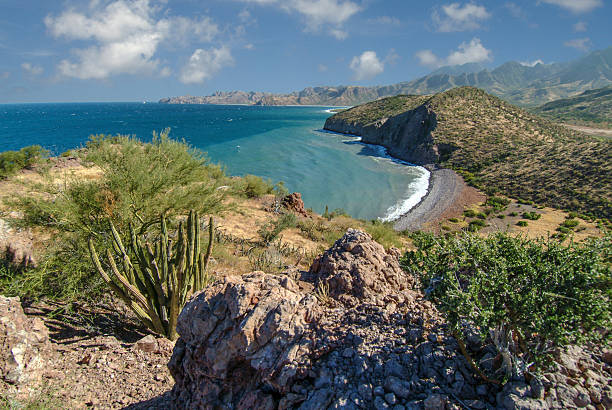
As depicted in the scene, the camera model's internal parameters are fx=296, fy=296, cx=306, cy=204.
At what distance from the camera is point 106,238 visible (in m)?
7.29

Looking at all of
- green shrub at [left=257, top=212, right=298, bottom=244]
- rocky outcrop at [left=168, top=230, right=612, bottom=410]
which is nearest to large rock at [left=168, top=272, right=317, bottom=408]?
rocky outcrop at [left=168, top=230, right=612, bottom=410]

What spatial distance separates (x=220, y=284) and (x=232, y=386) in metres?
1.31

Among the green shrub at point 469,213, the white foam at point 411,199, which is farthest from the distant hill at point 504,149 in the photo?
the green shrub at point 469,213

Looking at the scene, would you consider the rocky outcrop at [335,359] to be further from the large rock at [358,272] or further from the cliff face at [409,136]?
the cliff face at [409,136]

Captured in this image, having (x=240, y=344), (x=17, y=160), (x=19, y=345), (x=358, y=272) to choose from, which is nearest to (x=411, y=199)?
(x=358, y=272)

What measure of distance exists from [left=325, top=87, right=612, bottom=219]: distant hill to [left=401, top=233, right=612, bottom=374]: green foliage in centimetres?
3733

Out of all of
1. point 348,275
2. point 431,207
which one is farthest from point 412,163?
point 348,275

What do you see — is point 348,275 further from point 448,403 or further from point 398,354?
point 448,403

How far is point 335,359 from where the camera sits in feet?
11.6

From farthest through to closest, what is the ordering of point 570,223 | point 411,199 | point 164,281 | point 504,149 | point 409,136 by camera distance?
1. point 409,136
2. point 504,149
3. point 411,199
4. point 570,223
5. point 164,281

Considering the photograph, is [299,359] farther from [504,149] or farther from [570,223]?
[504,149]

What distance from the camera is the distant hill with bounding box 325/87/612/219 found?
3506cm

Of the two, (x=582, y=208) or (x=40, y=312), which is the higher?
(x=40, y=312)

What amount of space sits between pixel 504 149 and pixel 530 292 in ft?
187
